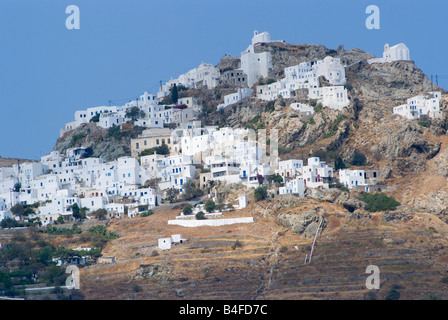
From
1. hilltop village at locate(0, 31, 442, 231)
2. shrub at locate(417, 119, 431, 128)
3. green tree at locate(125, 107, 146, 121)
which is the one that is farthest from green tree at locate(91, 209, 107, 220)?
shrub at locate(417, 119, 431, 128)

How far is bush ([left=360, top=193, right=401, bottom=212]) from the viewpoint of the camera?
216 feet

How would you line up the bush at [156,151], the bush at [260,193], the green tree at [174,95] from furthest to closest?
the green tree at [174,95], the bush at [156,151], the bush at [260,193]

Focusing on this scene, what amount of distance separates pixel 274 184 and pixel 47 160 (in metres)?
21.9

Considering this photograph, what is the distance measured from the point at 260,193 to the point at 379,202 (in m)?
8.01

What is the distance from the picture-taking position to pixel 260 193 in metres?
68.2

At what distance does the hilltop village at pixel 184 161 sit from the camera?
7175cm

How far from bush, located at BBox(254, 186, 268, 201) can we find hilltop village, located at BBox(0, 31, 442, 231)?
45cm

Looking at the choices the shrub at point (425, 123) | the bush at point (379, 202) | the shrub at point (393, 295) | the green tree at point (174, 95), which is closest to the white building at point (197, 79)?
the green tree at point (174, 95)

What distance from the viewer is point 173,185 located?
74.3 meters

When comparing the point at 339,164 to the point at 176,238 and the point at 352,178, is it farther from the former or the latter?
the point at 176,238

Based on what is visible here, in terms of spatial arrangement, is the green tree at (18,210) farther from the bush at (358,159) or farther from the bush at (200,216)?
the bush at (358,159)

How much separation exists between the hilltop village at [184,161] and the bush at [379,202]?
248 cm
